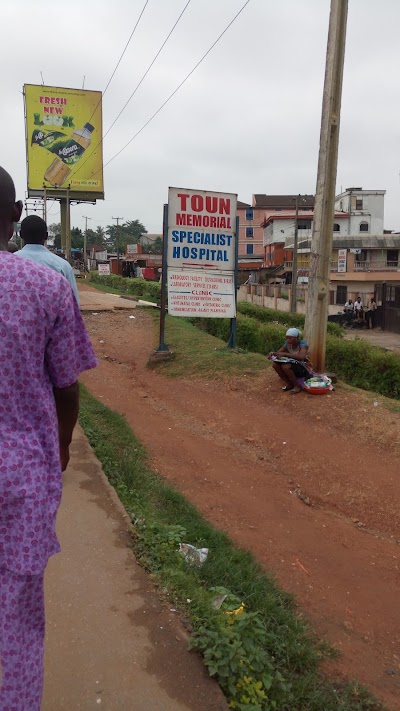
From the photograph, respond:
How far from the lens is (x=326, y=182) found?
732 cm

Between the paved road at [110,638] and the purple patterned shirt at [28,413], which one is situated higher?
the purple patterned shirt at [28,413]

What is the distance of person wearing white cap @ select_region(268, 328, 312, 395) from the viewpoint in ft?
23.8

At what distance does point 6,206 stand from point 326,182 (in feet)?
21.1

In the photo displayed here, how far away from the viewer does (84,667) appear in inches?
84.0

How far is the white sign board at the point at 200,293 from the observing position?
9.26 m

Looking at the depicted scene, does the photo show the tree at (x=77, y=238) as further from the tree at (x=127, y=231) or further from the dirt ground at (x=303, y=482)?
the dirt ground at (x=303, y=482)

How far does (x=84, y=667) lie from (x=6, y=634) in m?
0.76

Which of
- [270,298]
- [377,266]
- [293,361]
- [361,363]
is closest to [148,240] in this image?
[377,266]

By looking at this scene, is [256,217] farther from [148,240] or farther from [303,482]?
[303,482]

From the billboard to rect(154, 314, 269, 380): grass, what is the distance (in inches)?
914

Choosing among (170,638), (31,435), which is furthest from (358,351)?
(31,435)

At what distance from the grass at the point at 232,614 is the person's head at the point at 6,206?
1.72m

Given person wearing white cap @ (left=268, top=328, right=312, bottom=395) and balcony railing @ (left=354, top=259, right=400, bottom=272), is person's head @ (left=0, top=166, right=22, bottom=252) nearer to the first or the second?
person wearing white cap @ (left=268, top=328, right=312, bottom=395)

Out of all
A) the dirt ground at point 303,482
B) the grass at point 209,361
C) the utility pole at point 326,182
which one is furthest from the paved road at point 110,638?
the grass at point 209,361
